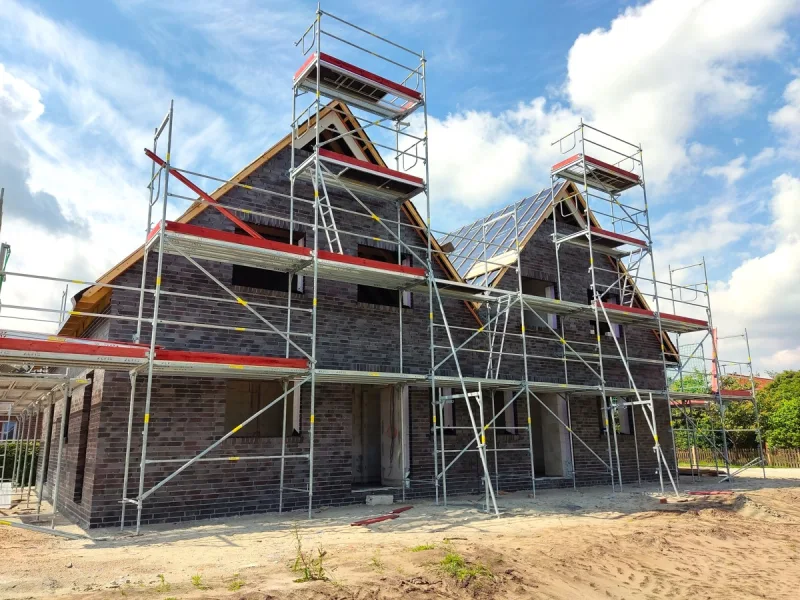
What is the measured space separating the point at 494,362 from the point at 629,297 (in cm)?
610

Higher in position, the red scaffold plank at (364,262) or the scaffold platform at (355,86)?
the scaffold platform at (355,86)

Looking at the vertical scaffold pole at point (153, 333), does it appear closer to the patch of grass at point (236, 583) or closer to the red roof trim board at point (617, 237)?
the patch of grass at point (236, 583)

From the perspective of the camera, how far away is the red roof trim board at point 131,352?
7219mm

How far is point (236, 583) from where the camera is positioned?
510 centimetres

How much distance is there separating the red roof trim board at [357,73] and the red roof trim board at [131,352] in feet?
19.6

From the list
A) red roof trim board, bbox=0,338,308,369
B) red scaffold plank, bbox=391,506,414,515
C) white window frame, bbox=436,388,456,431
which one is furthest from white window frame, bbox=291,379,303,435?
white window frame, bbox=436,388,456,431

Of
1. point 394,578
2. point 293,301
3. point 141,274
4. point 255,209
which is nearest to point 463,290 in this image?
point 293,301

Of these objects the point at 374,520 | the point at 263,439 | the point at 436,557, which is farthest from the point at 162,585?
the point at 263,439

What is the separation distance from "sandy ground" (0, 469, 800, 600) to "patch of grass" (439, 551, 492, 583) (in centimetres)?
3

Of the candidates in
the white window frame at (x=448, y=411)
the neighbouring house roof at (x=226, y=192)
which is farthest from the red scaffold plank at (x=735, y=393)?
the neighbouring house roof at (x=226, y=192)

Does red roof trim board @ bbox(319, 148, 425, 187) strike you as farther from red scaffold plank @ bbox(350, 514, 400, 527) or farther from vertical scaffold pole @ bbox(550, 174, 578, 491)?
red scaffold plank @ bbox(350, 514, 400, 527)

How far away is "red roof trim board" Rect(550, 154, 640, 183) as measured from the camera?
50.6 feet

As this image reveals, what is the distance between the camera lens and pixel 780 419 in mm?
24672

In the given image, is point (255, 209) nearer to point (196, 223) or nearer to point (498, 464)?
point (196, 223)
